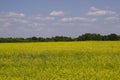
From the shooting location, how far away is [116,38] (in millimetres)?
47719

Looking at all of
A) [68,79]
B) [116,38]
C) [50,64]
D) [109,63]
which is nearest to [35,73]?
[68,79]

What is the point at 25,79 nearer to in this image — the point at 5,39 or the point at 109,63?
the point at 109,63

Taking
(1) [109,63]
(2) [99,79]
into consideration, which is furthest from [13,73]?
(1) [109,63]

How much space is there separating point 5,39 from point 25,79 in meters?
38.1

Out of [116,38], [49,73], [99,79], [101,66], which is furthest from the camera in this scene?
[116,38]

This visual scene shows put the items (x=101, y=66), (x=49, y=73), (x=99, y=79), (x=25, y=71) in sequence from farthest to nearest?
(x=101, y=66)
(x=25, y=71)
(x=49, y=73)
(x=99, y=79)

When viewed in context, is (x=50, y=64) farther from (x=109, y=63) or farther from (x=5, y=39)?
(x=5, y=39)

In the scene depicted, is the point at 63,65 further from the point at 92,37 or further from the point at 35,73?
the point at 92,37

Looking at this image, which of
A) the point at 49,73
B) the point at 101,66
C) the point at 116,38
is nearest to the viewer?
the point at 49,73

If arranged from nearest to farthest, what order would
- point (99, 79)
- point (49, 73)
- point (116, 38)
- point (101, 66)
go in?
point (99, 79)
point (49, 73)
point (101, 66)
point (116, 38)

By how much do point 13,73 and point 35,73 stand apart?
80cm

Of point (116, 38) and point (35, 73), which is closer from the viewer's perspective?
point (35, 73)

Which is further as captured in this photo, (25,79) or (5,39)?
(5,39)

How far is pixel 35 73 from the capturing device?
1234cm
